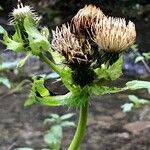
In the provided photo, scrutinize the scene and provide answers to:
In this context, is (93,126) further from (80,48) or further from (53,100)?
(80,48)

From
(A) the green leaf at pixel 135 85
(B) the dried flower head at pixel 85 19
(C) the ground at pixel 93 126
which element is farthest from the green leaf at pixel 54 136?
(B) the dried flower head at pixel 85 19

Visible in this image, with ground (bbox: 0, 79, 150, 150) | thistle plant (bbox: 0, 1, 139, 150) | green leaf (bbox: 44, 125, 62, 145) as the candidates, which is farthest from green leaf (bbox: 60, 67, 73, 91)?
ground (bbox: 0, 79, 150, 150)

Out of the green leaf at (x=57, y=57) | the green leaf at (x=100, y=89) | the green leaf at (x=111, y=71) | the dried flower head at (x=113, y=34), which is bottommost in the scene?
the green leaf at (x=100, y=89)

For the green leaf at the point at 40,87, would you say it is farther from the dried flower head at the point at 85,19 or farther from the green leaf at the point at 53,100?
the dried flower head at the point at 85,19

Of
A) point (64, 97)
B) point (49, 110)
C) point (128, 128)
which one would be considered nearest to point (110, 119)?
point (128, 128)

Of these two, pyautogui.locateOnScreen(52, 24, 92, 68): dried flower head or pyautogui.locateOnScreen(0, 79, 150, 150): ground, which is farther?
pyautogui.locateOnScreen(0, 79, 150, 150): ground

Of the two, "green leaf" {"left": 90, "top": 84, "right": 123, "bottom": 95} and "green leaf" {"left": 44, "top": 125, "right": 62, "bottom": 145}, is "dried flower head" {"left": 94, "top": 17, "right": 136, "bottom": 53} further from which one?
"green leaf" {"left": 44, "top": 125, "right": 62, "bottom": 145}

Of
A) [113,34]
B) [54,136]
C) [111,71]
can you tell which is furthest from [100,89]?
[54,136]
